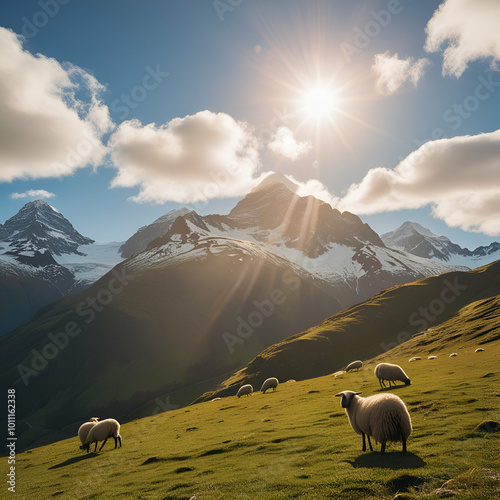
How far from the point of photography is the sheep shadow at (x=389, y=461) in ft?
42.2

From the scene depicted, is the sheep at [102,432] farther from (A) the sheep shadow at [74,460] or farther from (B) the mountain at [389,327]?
(B) the mountain at [389,327]

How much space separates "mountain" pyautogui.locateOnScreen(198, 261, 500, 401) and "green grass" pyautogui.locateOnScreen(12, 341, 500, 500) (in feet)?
219

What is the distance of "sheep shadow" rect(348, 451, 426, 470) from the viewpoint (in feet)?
42.2

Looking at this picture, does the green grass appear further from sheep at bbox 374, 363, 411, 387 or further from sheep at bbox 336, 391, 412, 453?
sheep at bbox 374, 363, 411, 387

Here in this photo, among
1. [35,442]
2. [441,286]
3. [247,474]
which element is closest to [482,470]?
[247,474]

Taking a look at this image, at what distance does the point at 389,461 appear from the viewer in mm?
13516

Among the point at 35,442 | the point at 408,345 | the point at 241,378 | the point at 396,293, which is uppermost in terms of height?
the point at 396,293

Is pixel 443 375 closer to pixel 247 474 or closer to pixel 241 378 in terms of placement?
pixel 247 474

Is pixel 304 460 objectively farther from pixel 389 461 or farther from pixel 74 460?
pixel 74 460

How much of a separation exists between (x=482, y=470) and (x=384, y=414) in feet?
11.8

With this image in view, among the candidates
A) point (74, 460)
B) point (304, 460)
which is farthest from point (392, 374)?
point (74, 460)

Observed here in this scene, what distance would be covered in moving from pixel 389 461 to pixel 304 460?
4609 millimetres

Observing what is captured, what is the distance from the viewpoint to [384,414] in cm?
1409

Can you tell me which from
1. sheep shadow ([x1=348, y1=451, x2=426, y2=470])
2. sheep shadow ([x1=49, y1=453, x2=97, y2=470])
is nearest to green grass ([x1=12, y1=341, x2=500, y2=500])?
sheep shadow ([x1=348, y1=451, x2=426, y2=470])
